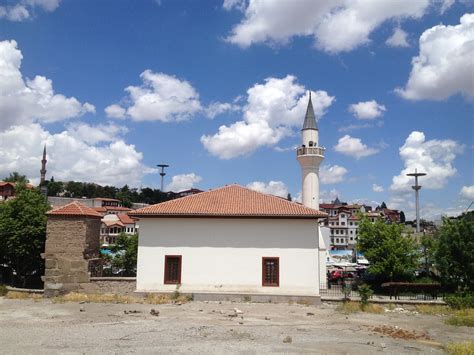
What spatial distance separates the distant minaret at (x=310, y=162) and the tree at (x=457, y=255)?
31.4ft

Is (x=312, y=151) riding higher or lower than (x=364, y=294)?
higher

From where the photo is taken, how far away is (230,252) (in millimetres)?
20062

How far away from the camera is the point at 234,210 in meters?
20.3

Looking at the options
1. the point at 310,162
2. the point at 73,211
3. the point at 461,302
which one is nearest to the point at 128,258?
the point at 73,211

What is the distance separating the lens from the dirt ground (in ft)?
36.8

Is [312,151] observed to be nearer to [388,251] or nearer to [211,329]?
[388,251]

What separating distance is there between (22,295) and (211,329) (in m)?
11.5

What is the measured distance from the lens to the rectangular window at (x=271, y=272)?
19.8 metres

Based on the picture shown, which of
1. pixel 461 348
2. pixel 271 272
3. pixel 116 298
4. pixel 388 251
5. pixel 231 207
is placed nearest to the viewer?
pixel 461 348

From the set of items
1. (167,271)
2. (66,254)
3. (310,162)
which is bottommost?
(167,271)

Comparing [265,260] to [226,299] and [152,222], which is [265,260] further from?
[152,222]

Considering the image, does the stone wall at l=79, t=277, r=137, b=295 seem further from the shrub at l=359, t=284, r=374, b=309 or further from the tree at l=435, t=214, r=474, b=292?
the tree at l=435, t=214, r=474, b=292

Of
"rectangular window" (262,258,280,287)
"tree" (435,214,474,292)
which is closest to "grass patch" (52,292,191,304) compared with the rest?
"rectangular window" (262,258,280,287)

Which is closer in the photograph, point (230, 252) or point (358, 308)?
point (358, 308)
